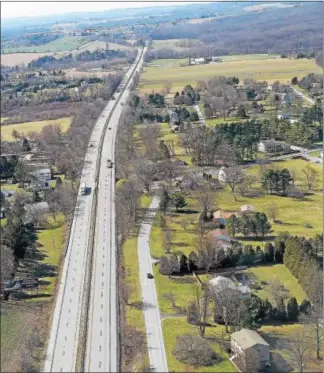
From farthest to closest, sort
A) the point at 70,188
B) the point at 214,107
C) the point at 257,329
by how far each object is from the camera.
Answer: the point at 214,107 < the point at 70,188 < the point at 257,329

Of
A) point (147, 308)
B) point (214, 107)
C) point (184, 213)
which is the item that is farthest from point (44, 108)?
point (147, 308)

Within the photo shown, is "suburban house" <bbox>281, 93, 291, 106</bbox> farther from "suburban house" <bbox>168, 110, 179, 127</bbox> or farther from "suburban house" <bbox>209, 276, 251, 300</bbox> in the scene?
"suburban house" <bbox>209, 276, 251, 300</bbox>

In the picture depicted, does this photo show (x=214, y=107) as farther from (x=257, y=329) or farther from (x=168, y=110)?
(x=257, y=329)

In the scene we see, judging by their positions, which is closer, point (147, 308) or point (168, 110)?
point (147, 308)

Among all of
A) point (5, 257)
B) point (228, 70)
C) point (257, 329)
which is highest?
point (228, 70)

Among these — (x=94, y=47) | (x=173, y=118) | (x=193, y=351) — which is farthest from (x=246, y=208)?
(x=94, y=47)

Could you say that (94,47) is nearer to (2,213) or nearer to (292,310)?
(2,213)
